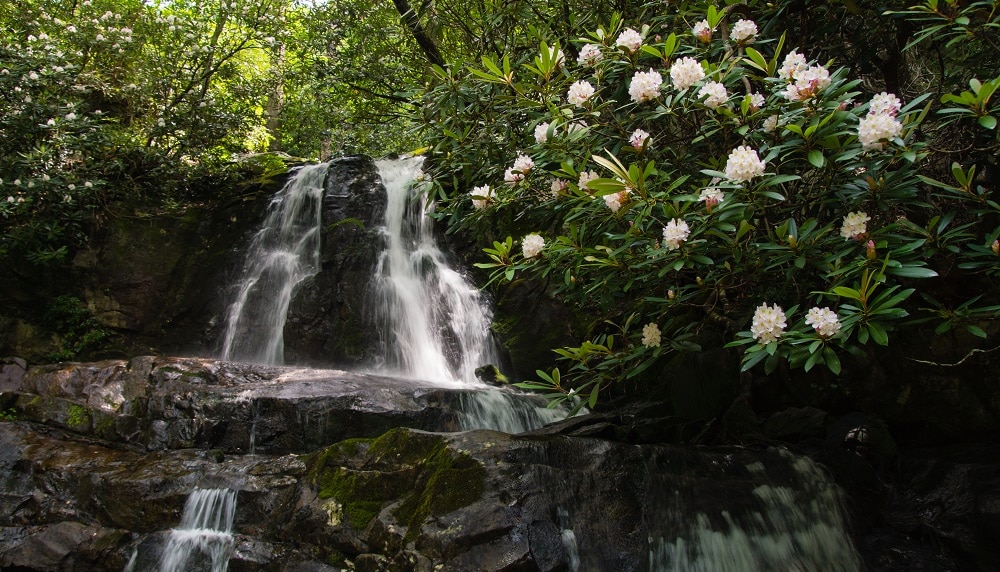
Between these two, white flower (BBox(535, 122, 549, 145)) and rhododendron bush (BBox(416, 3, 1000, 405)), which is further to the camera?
white flower (BBox(535, 122, 549, 145))

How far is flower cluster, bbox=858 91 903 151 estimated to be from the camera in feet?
A: 8.20

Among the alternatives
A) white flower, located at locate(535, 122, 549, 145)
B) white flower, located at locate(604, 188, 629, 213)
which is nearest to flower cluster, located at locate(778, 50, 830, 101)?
white flower, located at locate(604, 188, 629, 213)

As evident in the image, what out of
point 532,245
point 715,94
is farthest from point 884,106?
point 532,245

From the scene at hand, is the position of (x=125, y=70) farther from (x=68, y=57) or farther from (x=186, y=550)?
(x=186, y=550)

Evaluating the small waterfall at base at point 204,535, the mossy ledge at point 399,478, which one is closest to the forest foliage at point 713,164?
the mossy ledge at point 399,478

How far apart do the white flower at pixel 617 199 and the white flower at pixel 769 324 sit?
796mm

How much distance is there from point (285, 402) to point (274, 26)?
26.7 feet

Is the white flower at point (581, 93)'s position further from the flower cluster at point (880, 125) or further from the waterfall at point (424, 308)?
the waterfall at point (424, 308)

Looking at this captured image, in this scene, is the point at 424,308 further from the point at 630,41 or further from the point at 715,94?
the point at 715,94

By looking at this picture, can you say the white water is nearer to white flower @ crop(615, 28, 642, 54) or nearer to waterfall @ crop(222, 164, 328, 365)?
white flower @ crop(615, 28, 642, 54)

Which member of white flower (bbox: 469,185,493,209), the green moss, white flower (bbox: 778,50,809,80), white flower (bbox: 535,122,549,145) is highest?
white flower (bbox: 535,122,549,145)

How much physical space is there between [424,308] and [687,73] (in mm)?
6195

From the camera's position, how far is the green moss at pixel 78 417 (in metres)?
5.80

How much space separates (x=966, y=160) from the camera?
139 inches
